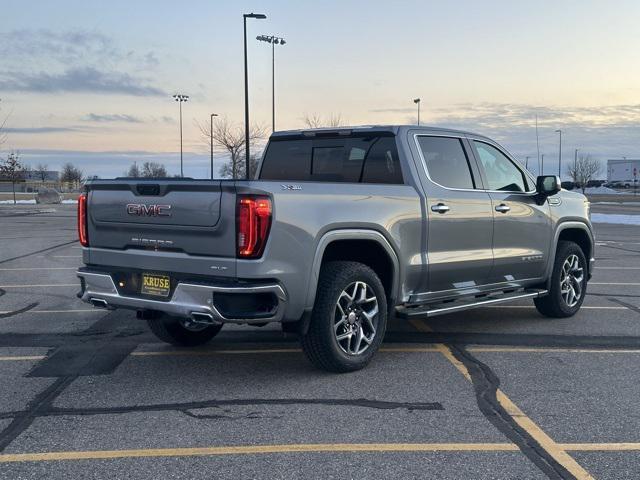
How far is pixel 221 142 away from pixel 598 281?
42.3m

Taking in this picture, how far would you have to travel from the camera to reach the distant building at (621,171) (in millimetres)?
119188

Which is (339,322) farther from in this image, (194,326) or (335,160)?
(335,160)

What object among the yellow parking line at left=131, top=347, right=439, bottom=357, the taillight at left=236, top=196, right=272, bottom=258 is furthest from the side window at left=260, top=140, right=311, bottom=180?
the taillight at left=236, top=196, right=272, bottom=258

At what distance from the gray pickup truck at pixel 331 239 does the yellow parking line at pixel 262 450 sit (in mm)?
1103

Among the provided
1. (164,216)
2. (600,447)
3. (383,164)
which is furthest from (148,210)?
(600,447)

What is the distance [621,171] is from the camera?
122500 millimetres

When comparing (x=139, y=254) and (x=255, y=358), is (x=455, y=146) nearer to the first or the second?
(x=255, y=358)

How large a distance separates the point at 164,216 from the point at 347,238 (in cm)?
142

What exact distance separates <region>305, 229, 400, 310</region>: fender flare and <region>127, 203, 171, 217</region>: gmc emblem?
116cm

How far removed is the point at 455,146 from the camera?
22.2 ft

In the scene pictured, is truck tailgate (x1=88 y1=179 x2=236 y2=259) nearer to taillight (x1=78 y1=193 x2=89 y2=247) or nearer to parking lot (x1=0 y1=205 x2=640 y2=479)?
taillight (x1=78 y1=193 x2=89 y2=247)

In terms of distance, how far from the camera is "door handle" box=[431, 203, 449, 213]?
6.15 m

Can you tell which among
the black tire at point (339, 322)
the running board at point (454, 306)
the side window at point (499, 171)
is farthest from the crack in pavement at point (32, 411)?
the side window at point (499, 171)

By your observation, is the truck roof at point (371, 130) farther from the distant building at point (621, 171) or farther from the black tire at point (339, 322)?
the distant building at point (621, 171)
